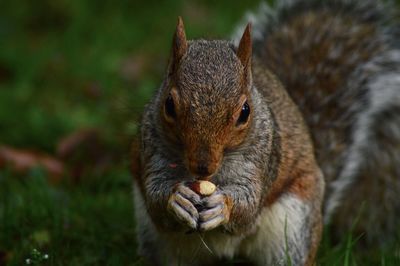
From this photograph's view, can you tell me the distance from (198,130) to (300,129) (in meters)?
0.72

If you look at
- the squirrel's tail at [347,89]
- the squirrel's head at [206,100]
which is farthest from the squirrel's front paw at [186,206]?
the squirrel's tail at [347,89]

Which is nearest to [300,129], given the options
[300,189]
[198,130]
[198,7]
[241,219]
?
[300,189]

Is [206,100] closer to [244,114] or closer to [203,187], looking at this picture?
[244,114]

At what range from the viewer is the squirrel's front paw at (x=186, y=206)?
A: 229cm

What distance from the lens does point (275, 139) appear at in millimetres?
2598

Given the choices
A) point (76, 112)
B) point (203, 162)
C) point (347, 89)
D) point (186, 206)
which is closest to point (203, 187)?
point (186, 206)

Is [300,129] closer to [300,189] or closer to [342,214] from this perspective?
[300,189]

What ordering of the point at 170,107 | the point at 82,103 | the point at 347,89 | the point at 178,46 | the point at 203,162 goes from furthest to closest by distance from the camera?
the point at 82,103
the point at 347,89
the point at 178,46
the point at 170,107
the point at 203,162

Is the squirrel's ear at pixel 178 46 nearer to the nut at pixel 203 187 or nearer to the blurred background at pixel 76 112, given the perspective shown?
the nut at pixel 203 187

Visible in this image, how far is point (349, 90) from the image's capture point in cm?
305

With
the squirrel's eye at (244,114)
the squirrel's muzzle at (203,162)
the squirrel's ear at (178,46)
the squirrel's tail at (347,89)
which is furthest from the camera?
the squirrel's tail at (347,89)

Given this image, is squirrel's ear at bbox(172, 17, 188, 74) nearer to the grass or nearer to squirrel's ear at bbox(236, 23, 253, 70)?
squirrel's ear at bbox(236, 23, 253, 70)

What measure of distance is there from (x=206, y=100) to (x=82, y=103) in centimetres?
210

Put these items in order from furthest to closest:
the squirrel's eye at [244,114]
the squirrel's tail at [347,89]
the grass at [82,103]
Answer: the squirrel's tail at [347,89]
the grass at [82,103]
the squirrel's eye at [244,114]
